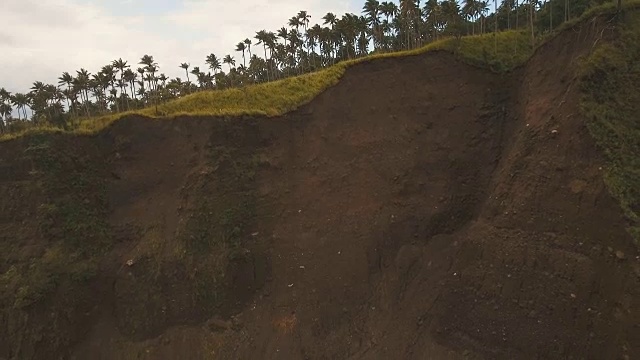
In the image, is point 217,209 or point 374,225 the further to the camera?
point 217,209

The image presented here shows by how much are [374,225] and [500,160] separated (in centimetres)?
663

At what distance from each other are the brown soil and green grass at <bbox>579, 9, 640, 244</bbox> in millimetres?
478

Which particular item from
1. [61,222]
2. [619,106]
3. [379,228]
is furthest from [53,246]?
[619,106]

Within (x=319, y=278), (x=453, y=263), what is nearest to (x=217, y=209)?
(x=319, y=278)

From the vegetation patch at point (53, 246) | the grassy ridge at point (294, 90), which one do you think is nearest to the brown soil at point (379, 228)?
the vegetation patch at point (53, 246)

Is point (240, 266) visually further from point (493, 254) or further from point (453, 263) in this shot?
point (493, 254)

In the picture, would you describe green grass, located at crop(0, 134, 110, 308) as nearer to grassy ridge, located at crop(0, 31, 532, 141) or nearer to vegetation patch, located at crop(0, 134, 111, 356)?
vegetation patch, located at crop(0, 134, 111, 356)

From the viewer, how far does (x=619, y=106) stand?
18672 millimetres

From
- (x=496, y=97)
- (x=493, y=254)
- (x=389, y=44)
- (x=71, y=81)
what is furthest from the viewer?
(x=389, y=44)

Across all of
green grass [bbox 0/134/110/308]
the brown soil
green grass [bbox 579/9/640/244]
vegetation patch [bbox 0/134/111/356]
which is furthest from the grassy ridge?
green grass [bbox 579/9/640/244]

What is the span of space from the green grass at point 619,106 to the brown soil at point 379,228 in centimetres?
48

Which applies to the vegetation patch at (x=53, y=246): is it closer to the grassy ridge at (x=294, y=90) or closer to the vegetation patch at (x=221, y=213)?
the grassy ridge at (x=294, y=90)

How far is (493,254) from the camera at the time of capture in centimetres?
1869

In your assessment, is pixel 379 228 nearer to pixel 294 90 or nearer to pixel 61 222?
pixel 294 90
